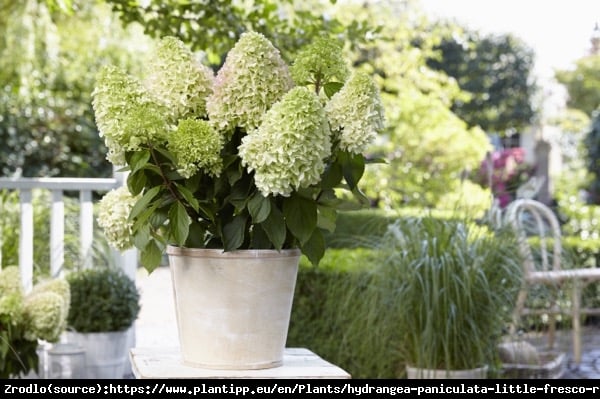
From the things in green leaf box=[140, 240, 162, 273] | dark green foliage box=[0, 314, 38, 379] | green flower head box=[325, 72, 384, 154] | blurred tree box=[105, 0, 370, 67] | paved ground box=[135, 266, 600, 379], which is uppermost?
blurred tree box=[105, 0, 370, 67]

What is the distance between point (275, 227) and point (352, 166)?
0.18 metres

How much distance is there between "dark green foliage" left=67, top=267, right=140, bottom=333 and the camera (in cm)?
376

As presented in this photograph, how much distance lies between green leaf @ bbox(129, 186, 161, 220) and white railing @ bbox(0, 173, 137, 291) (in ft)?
7.83

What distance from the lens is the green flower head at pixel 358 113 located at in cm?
153

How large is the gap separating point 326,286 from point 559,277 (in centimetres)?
115

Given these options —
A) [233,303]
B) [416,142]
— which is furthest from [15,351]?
[416,142]

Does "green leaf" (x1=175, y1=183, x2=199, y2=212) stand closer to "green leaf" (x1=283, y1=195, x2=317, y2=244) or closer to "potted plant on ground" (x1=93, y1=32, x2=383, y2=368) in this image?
"potted plant on ground" (x1=93, y1=32, x2=383, y2=368)

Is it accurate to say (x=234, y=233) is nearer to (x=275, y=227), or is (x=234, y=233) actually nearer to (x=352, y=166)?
(x=275, y=227)

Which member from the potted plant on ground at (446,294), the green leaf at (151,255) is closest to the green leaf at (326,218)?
the green leaf at (151,255)

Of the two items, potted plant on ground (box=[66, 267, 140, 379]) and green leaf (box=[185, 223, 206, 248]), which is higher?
green leaf (box=[185, 223, 206, 248])

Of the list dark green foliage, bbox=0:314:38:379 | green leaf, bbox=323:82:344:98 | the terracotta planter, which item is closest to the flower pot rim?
the terracotta planter
